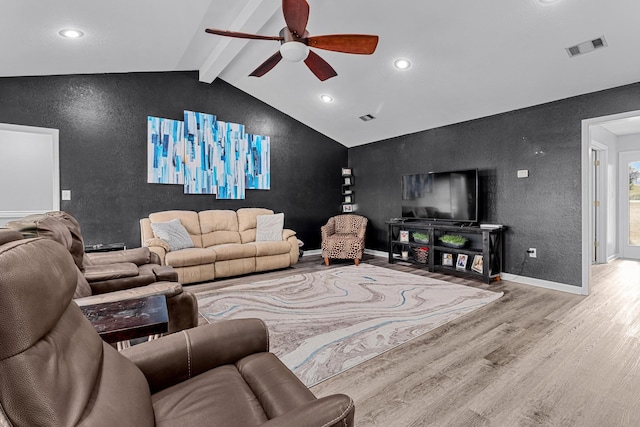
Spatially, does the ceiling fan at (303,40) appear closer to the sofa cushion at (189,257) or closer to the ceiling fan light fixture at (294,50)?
the ceiling fan light fixture at (294,50)

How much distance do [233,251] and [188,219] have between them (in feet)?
3.27

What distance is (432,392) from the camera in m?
1.89

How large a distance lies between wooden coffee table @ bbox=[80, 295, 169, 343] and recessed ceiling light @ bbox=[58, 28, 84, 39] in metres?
2.96

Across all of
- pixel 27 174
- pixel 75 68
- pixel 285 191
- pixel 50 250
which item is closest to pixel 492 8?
pixel 50 250

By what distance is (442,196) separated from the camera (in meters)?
5.07

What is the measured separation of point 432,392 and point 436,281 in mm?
2660

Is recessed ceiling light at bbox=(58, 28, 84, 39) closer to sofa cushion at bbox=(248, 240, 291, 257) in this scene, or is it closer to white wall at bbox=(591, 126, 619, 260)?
sofa cushion at bbox=(248, 240, 291, 257)

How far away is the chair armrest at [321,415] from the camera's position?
793mm

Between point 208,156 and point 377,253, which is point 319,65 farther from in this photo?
point 377,253

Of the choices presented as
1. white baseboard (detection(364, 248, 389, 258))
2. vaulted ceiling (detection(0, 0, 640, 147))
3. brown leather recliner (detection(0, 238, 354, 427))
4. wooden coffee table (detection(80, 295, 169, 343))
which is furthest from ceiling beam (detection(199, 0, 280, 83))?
white baseboard (detection(364, 248, 389, 258))

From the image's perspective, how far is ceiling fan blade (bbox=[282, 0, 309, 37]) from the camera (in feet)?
7.30

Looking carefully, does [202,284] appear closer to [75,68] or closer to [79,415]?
[75,68]

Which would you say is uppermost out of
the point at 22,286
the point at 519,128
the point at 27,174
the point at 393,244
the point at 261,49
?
the point at 261,49

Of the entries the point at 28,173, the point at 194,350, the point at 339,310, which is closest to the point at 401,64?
the point at 339,310
